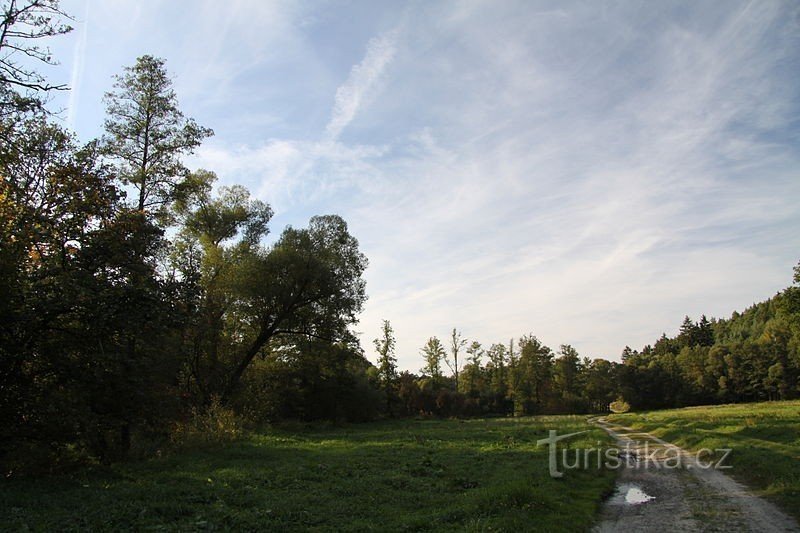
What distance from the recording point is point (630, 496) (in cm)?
1466

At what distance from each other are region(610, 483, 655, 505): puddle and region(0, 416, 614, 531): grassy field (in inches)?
16.9

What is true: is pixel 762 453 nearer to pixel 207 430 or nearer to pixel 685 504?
pixel 685 504

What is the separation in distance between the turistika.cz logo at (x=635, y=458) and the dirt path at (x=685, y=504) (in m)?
0.23

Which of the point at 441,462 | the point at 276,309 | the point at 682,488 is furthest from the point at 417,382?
the point at 682,488

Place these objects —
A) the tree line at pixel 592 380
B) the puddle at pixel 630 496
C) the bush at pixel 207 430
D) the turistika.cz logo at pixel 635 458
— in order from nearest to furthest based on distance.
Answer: the puddle at pixel 630 496 < the turistika.cz logo at pixel 635 458 < the bush at pixel 207 430 < the tree line at pixel 592 380

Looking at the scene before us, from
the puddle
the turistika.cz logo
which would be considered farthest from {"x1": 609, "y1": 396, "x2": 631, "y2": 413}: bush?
the puddle

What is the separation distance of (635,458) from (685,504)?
10789mm

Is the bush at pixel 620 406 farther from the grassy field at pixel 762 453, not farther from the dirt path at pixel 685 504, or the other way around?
the dirt path at pixel 685 504

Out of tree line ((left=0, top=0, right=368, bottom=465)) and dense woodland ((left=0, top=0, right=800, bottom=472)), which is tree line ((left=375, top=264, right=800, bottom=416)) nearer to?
dense woodland ((left=0, top=0, right=800, bottom=472))

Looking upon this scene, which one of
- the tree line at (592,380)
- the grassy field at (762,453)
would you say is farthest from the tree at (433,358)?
the grassy field at (762,453)

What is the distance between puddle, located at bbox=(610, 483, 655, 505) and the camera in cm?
1388

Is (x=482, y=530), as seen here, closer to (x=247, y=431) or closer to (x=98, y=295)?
(x=98, y=295)

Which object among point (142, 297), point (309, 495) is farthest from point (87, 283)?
point (309, 495)

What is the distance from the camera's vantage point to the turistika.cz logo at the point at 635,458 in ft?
62.6
